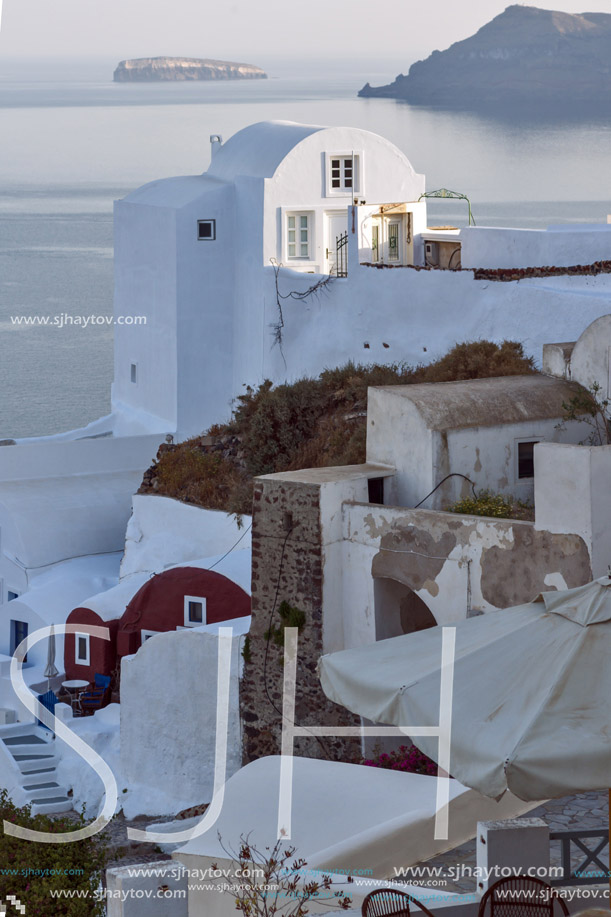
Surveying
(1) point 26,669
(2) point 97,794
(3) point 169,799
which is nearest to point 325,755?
(3) point 169,799

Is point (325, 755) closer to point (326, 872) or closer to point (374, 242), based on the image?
point (326, 872)

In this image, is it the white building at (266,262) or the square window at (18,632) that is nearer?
the square window at (18,632)

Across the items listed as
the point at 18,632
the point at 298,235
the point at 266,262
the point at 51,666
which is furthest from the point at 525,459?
the point at 298,235

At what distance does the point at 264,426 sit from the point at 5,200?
90.5 metres

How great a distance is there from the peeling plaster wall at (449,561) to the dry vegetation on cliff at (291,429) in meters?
4.79

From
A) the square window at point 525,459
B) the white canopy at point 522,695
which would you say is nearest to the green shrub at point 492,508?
the square window at point 525,459

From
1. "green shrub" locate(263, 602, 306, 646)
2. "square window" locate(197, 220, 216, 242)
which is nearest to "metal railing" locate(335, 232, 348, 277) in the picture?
"square window" locate(197, 220, 216, 242)

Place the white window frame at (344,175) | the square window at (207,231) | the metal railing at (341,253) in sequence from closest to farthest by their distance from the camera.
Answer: the white window frame at (344,175) < the square window at (207,231) < the metal railing at (341,253)

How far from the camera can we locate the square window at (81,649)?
21964 millimetres

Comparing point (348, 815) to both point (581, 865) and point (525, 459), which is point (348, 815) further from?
point (525, 459)

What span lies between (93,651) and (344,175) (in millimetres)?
11637

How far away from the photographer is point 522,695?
8.58m

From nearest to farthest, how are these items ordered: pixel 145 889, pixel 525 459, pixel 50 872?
pixel 145 889
pixel 50 872
pixel 525 459

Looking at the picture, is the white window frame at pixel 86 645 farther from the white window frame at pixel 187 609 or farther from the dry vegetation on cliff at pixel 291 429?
the dry vegetation on cliff at pixel 291 429
